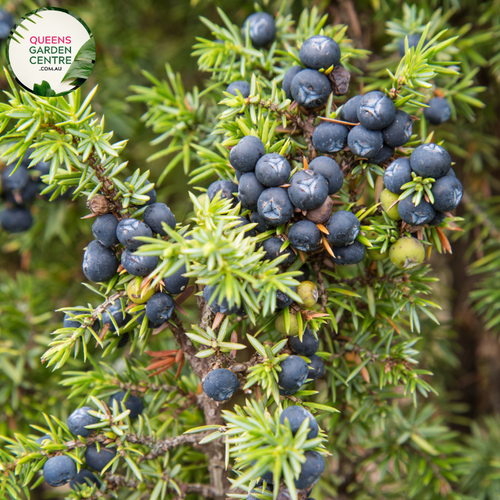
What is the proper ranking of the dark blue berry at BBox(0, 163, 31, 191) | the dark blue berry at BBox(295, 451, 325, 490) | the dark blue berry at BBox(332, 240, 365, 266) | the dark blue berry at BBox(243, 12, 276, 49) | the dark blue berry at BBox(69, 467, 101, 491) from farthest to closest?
the dark blue berry at BBox(0, 163, 31, 191) < the dark blue berry at BBox(243, 12, 276, 49) < the dark blue berry at BBox(69, 467, 101, 491) < the dark blue berry at BBox(332, 240, 365, 266) < the dark blue berry at BBox(295, 451, 325, 490)

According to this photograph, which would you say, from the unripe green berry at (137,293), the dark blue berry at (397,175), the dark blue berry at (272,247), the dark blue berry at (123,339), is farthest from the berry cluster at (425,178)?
the dark blue berry at (123,339)

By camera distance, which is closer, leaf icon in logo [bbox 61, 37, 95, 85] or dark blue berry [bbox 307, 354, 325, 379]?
dark blue berry [bbox 307, 354, 325, 379]

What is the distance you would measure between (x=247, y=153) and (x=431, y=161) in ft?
0.96

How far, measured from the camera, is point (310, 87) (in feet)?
2.33

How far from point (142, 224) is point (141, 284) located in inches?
3.8

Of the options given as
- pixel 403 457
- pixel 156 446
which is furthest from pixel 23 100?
pixel 403 457

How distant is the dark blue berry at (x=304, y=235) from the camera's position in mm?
633

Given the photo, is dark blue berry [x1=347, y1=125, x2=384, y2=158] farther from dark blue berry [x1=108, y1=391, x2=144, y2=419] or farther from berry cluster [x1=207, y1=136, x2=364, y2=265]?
dark blue berry [x1=108, y1=391, x2=144, y2=419]

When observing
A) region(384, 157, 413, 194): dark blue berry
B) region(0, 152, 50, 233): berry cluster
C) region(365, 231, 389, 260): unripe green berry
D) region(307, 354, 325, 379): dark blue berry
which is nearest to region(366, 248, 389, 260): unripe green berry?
region(365, 231, 389, 260): unripe green berry

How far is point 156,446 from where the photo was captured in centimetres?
79

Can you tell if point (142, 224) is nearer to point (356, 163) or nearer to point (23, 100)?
point (23, 100)

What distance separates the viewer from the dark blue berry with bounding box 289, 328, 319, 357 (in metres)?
0.70

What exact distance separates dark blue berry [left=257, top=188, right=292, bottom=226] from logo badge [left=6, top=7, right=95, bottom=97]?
1.62 feet

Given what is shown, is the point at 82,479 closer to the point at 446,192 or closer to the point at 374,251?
the point at 374,251
